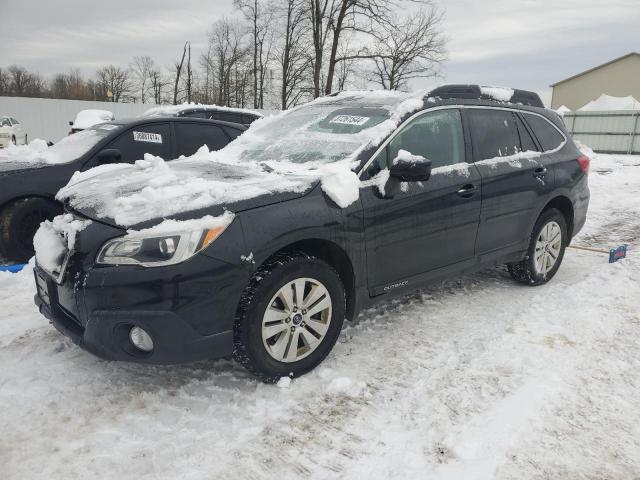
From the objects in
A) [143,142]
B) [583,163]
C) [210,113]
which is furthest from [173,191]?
[210,113]

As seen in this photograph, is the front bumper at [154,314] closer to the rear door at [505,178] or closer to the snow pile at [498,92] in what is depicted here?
the rear door at [505,178]

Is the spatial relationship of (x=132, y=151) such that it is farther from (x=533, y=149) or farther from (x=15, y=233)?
(x=533, y=149)

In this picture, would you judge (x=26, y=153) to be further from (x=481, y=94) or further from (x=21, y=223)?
(x=481, y=94)

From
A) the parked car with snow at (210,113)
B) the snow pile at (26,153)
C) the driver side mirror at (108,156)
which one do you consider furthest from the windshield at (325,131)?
the parked car with snow at (210,113)

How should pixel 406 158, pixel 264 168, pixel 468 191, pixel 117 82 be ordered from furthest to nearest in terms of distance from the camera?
pixel 117 82, pixel 468 191, pixel 264 168, pixel 406 158

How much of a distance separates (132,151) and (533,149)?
440cm

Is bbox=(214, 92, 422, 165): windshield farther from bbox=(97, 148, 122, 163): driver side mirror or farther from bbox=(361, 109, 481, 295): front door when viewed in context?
bbox=(97, 148, 122, 163): driver side mirror

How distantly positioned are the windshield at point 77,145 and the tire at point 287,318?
3869 millimetres

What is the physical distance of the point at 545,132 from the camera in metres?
4.88

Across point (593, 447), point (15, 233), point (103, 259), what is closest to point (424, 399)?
point (593, 447)

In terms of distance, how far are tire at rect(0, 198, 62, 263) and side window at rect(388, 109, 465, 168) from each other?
141 inches

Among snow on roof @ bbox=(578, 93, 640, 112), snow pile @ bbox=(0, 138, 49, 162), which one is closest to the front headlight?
snow pile @ bbox=(0, 138, 49, 162)

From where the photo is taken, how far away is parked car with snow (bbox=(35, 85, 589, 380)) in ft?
8.48

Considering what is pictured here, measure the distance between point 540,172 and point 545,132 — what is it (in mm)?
520
